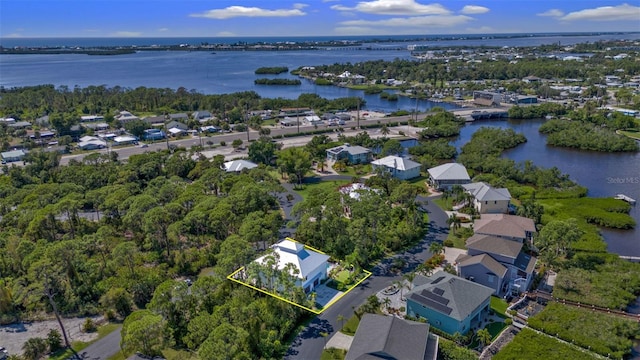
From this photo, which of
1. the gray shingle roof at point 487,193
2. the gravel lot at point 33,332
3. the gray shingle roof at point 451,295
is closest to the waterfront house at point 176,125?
the gravel lot at point 33,332

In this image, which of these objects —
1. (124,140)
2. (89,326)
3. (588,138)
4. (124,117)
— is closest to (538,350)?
(89,326)

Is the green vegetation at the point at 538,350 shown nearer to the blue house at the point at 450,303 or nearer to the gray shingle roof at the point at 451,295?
the blue house at the point at 450,303

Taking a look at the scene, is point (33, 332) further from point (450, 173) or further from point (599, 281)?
point (450, 173)

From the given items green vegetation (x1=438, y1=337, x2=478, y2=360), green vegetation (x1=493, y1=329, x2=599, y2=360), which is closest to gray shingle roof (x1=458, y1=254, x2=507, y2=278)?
green vegetation (x1=493, y1=329, x2=599, y2=360)

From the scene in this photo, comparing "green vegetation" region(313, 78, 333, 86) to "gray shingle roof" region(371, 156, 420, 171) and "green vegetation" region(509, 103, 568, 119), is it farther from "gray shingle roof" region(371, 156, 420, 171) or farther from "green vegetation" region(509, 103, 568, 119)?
"gray shingle roof" region(371, 156, 420, 171)

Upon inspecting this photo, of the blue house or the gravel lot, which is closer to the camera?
the blue house

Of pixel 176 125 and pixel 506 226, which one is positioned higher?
pixel 176 125

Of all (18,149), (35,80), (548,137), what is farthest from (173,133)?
(35,80)
